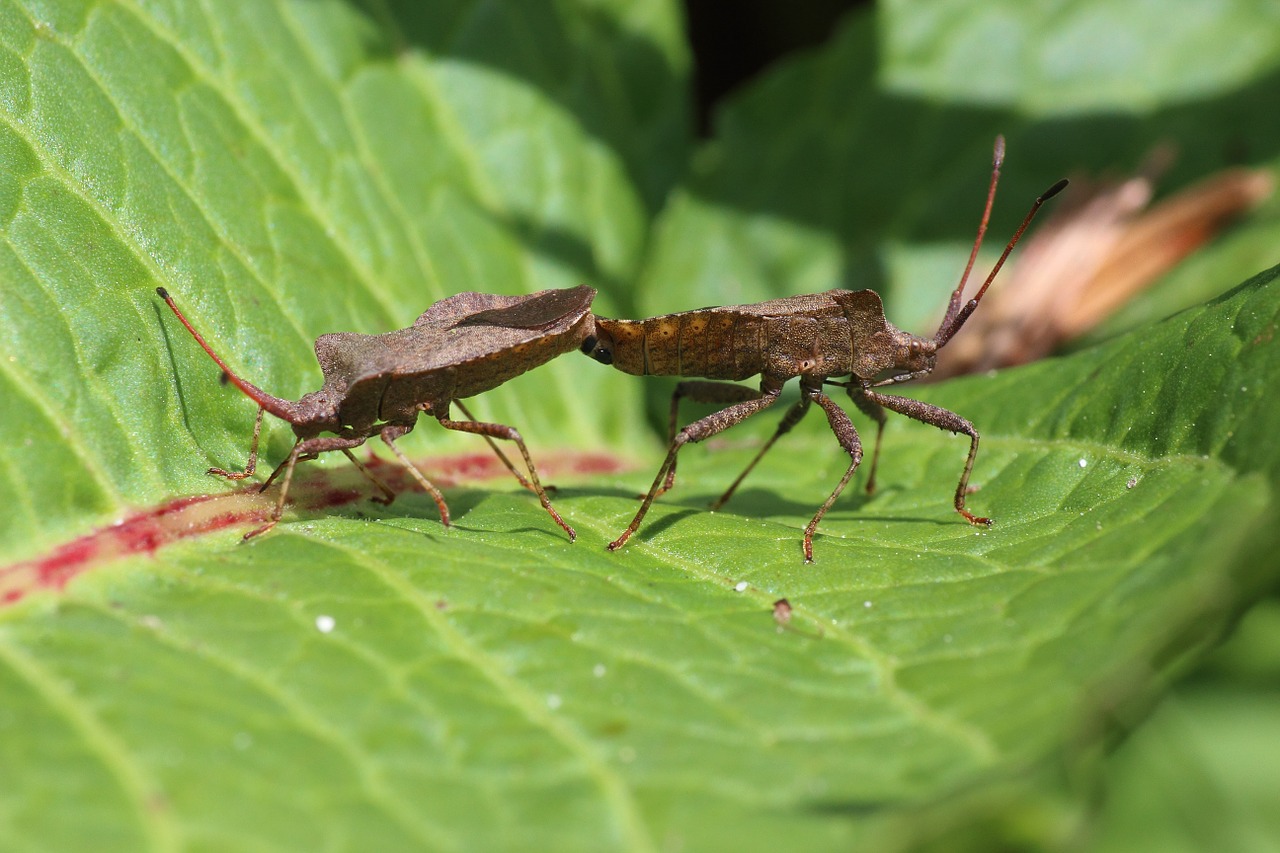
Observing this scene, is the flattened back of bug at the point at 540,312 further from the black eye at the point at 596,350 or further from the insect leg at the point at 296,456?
the insect leg at the point at 296,456

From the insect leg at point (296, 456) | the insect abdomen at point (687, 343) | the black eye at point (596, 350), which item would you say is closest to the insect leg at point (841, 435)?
the insect abdomen at point (687, 343)

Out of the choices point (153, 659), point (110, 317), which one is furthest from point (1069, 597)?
point (110, 317)

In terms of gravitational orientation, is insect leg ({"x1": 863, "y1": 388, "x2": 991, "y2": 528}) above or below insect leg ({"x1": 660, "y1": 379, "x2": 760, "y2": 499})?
below

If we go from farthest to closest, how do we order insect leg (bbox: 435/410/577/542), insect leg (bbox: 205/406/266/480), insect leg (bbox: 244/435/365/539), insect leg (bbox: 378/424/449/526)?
insect leg (bbox: 435/410/577/542), insect leg (bbox: 378/424/449/526), insect leg (bbox: 205/406/266/480), insect leg (bbox: 244/435/365/539)

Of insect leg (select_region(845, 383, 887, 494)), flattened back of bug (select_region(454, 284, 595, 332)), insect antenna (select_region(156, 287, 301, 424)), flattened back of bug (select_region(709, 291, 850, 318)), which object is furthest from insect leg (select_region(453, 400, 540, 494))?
insect leg (select_region(845, 383, 887, 494))

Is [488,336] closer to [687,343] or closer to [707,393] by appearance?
[687,343]

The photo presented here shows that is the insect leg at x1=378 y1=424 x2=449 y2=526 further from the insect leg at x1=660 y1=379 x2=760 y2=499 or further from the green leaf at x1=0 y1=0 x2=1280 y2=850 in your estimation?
the insect leg at x1=660 y1=379 x2=760 y2=499

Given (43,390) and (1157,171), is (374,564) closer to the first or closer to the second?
(43,390)
